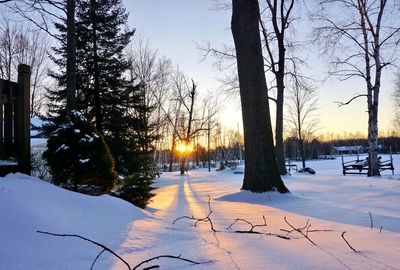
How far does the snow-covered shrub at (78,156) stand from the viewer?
22.0 feet

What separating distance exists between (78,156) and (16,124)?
1204mm

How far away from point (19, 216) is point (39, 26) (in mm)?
8688

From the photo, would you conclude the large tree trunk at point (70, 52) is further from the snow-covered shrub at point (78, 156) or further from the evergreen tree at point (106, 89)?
the evergreen tree at point (106, 89)

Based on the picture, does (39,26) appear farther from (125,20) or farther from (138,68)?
(138,68)

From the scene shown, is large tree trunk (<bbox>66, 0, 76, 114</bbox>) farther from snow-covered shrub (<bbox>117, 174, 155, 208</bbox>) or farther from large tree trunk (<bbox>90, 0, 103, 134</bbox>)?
large tree trunk (<bbox>90, 0, 103, 134</bbox>)

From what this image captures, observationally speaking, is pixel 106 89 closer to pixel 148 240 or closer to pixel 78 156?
pixel 78 156

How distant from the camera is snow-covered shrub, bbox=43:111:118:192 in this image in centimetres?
669

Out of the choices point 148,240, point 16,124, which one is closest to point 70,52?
point 16,124

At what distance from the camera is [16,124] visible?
20.5ft

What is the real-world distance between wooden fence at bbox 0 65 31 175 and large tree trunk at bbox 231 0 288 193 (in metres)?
4.70

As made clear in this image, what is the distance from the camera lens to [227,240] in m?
3.06

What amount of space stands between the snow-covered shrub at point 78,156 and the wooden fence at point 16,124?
60 centimetres

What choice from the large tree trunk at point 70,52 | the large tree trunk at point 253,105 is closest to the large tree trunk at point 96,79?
the large tree trunk at point 70,52

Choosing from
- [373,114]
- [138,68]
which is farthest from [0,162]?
[138,68]
